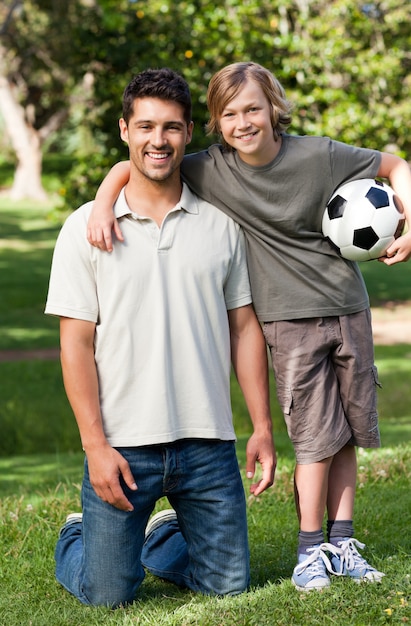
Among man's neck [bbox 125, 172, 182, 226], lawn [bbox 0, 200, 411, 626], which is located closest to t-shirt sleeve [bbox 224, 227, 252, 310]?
man's neck [bbox 125, 172, 182, 226]

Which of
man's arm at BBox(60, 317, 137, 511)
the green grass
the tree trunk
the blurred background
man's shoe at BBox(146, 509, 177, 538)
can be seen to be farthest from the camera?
the tree trunk

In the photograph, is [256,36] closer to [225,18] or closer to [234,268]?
[225,18]

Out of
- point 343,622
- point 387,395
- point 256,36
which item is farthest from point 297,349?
point 256,36

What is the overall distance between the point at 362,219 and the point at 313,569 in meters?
1.39

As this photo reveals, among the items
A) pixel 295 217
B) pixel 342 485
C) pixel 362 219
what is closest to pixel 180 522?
pixel 342 485

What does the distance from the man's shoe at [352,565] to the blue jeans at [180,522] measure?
Result: 1.22 feet

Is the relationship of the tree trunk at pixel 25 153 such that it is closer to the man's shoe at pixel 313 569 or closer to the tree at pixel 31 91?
the tree at pixel 31 91

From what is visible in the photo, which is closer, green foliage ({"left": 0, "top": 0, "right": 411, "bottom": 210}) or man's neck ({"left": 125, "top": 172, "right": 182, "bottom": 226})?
man's neck ({"left": 125, "top": 172, "right": 182, "bottom": 226})

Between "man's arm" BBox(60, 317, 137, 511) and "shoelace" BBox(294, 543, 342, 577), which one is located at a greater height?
"man's arm" BBox(60, 317, 137, 511)

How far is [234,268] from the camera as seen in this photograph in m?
3.97

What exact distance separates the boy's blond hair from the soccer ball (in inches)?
14.9

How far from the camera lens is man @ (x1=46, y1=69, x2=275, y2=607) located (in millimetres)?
3775

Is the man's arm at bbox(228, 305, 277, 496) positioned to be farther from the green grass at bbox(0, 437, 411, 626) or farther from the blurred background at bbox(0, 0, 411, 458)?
the blurred background at bbox(0, 0, 411, 458)

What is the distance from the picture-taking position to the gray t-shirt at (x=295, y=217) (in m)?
3.89
